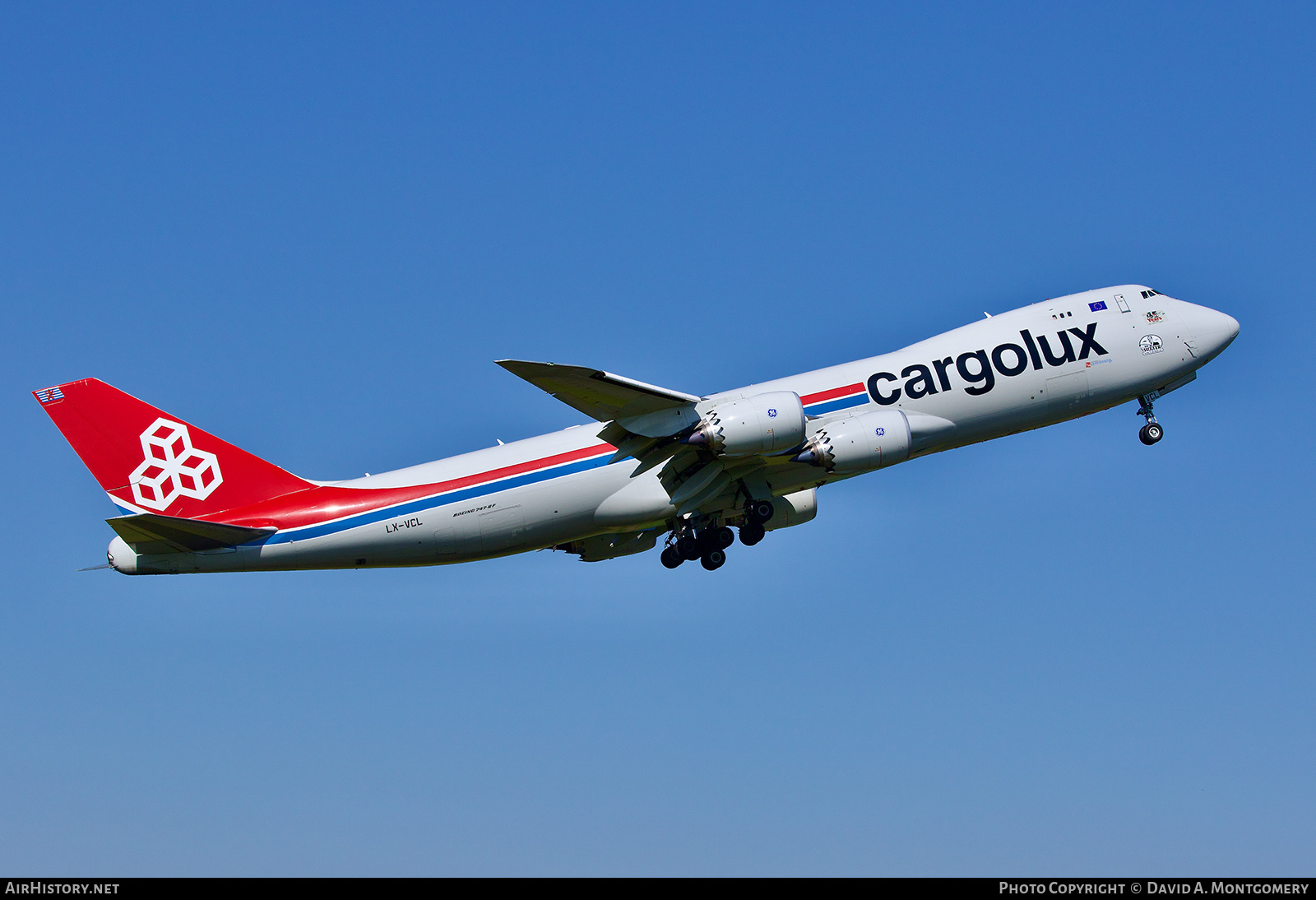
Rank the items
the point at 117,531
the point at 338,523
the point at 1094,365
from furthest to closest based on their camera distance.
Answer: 1. the point at 1094,365
2. the point at 338,523
3. the point at 117,531

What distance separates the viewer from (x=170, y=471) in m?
38.3

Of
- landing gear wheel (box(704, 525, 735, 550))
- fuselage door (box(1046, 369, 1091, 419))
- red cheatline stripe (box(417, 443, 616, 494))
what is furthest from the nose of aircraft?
red cheatline stripe (box(417, 443, 616, 494))

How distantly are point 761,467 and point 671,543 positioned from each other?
465cm

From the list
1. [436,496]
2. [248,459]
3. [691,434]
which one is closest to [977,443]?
[691,434]

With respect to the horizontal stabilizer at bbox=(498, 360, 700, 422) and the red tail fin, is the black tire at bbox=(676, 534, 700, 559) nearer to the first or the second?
the horizontal stabilizer at bbox=(498, 360, 700, 422)

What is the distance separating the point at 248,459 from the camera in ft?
126

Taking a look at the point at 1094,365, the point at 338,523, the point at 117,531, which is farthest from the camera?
the point at 1094,365

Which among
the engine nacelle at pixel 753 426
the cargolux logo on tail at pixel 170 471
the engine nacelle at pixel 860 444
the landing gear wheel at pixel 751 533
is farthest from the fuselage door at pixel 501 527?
the engine nacelle at pixel 860 444

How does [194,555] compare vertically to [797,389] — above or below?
below

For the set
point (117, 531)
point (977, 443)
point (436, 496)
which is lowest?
point (117, 531)

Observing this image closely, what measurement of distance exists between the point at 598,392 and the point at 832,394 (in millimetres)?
7856

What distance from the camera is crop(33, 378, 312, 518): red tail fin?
37938 mm

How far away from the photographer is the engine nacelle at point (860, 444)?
119 feet

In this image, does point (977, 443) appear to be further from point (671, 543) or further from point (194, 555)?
point (194, 555)
